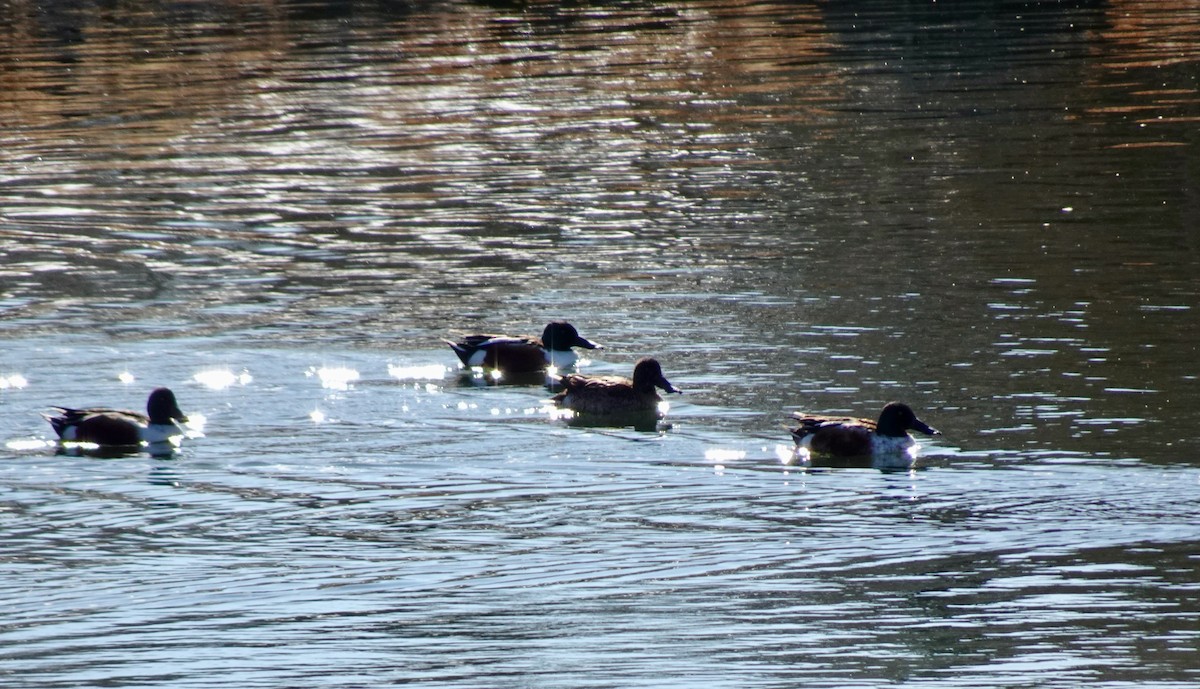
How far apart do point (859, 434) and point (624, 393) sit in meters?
2.46

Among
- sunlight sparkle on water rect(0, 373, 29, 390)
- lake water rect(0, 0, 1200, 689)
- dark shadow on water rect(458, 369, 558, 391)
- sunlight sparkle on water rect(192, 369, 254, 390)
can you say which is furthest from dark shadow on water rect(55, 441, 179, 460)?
dark shadow on water rect(458, 369, 558, 391)

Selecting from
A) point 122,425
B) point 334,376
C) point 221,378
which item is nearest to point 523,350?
point 334,376

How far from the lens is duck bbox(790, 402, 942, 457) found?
571 inches

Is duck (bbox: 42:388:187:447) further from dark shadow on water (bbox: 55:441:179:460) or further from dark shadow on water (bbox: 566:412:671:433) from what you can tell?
dark shadow on water (bbox: 566:412:671:433)

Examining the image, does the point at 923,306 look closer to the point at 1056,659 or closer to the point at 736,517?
the point at 736,517

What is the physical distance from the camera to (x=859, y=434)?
47.7 ft

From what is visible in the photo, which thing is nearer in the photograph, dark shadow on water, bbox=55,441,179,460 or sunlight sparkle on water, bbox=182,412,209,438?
dark shadow on water, bbox=55,441,179,460

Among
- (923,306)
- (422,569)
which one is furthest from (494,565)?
(923,306)

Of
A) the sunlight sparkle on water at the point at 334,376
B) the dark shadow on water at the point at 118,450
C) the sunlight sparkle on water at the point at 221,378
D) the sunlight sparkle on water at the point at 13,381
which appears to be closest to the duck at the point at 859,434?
the sunlight sparkle on water at the point at 334,376

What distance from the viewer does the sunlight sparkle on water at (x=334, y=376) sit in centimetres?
1692

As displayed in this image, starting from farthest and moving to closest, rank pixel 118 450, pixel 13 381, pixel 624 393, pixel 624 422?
pixel 13 381, pixel 624 393, pixel 624 422, pixel 118 450

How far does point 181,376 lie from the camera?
57.3 ft

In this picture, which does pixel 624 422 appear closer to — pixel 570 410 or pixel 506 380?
pixel 570 410

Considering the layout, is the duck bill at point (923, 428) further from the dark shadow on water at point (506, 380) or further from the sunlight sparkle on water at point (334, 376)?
the sunlight sparkle on water at point (334, 376)
